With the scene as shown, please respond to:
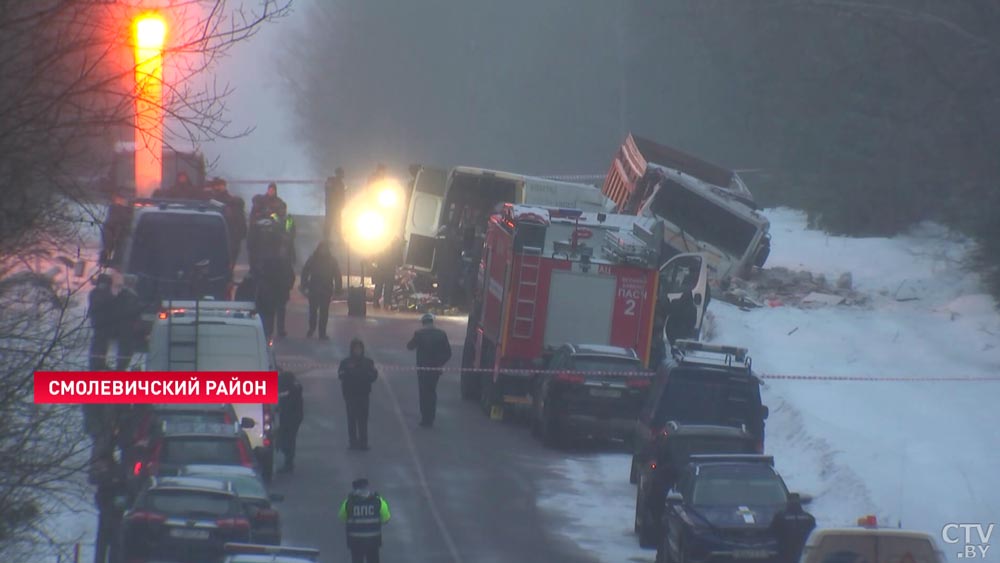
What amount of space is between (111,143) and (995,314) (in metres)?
22.7

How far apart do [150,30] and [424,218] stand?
2575 centimetres

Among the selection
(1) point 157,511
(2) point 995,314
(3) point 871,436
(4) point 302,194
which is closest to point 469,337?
(3) point 871,436

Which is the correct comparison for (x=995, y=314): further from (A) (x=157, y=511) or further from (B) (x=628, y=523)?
(A) (x=157, y=511)

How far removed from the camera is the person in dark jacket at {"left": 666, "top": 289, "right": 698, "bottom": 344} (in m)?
25.1

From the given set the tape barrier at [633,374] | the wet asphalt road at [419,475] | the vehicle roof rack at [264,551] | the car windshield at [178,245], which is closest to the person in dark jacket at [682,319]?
the tape barrier at [633,374]

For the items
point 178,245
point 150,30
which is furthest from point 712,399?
point 150,30

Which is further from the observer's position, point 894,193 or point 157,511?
point 894,193

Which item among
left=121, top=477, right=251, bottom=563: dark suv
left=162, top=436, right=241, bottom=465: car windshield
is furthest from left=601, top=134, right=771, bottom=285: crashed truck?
left=121, top=477, right=251, bottom=563: dark suv

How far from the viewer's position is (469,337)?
1017 inches

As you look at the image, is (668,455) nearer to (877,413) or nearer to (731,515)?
(731,515)

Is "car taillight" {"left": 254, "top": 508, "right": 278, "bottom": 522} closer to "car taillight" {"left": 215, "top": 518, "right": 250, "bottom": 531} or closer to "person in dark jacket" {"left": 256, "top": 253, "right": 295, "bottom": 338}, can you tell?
"car taillight" {"left": 215, "top": 518, "right": 250, "bottom": 531}

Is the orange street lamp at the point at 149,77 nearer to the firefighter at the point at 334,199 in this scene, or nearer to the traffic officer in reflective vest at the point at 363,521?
the traffic officer in reflective vest at the point at 363,521

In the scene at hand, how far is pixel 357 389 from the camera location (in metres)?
20.2

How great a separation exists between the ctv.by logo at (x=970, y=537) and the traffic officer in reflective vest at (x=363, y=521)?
243 inches
